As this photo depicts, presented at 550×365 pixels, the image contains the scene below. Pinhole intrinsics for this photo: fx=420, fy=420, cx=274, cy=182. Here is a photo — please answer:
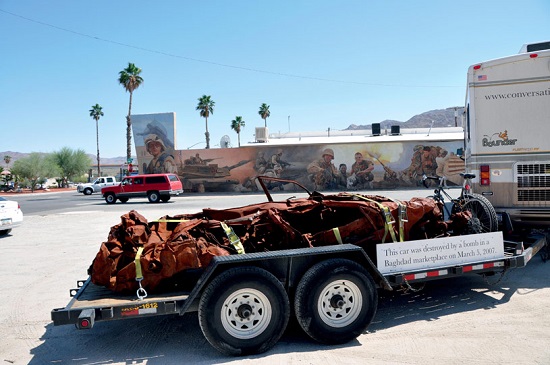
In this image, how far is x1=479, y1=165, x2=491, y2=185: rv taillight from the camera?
7575 mm

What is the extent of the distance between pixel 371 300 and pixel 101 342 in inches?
121

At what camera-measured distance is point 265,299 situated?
427 centimetres

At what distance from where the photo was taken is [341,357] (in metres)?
4.14

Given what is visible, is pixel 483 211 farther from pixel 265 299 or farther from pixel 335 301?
pixel 265 299

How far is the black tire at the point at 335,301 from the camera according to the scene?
14.3 feet

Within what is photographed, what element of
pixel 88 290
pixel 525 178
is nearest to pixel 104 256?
pixel 88 290

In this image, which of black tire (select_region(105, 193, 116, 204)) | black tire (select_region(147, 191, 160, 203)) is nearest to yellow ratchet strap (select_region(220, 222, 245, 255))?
black tire (select_region(147, 191, 160, 203))

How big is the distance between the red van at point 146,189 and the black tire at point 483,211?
993 inches

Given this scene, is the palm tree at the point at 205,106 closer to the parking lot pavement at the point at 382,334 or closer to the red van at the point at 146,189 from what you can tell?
the red van at the point at 146,189

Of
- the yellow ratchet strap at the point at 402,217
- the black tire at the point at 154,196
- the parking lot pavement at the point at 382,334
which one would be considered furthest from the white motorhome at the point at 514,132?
the black tire at the point at 154,196

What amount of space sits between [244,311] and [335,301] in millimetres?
987

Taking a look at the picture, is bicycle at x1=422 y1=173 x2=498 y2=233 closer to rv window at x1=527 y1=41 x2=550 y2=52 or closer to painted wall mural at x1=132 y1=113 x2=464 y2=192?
rv window at x1=527 y1=41 x2=550 y2=52

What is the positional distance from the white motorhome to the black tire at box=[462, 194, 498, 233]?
69cm

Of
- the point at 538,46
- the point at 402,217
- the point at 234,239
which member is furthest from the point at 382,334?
the point at 538,46
